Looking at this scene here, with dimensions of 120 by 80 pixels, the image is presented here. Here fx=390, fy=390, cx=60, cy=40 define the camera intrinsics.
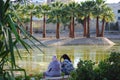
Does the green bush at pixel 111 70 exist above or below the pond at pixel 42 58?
above

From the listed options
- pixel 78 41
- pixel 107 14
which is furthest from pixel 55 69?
pixel 107 14

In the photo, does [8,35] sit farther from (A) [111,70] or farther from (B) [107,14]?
(B) [107,14]

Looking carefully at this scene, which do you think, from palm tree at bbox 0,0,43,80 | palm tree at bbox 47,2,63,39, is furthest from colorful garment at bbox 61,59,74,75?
palm tree at bbox 47,2,63,39

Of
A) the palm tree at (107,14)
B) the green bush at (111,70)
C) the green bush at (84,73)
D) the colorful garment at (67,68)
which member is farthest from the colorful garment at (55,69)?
the palm tree at (107,14)

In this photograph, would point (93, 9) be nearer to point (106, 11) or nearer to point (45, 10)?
point (106, 11)

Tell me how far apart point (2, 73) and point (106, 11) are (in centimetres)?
4946

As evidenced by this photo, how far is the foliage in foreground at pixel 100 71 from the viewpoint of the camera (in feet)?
29.7

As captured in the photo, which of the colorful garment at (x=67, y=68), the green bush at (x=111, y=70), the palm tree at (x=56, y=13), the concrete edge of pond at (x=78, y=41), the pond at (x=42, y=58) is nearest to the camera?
the green bush at (x=111, y=70)

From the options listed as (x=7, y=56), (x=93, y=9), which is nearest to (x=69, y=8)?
(x=93, y=9)

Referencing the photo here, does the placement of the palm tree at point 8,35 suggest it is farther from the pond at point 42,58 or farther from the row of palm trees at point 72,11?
the row of palm trees at point 72,11

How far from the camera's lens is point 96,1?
5388cm

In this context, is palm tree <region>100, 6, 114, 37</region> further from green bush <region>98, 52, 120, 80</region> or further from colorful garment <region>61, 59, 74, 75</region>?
green bush <region>98, 52, 120, 80</region>

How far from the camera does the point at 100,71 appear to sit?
30.5ft

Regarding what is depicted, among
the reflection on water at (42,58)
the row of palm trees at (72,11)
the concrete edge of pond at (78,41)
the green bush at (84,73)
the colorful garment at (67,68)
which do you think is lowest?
the concrete edge of pond at (78,41)
